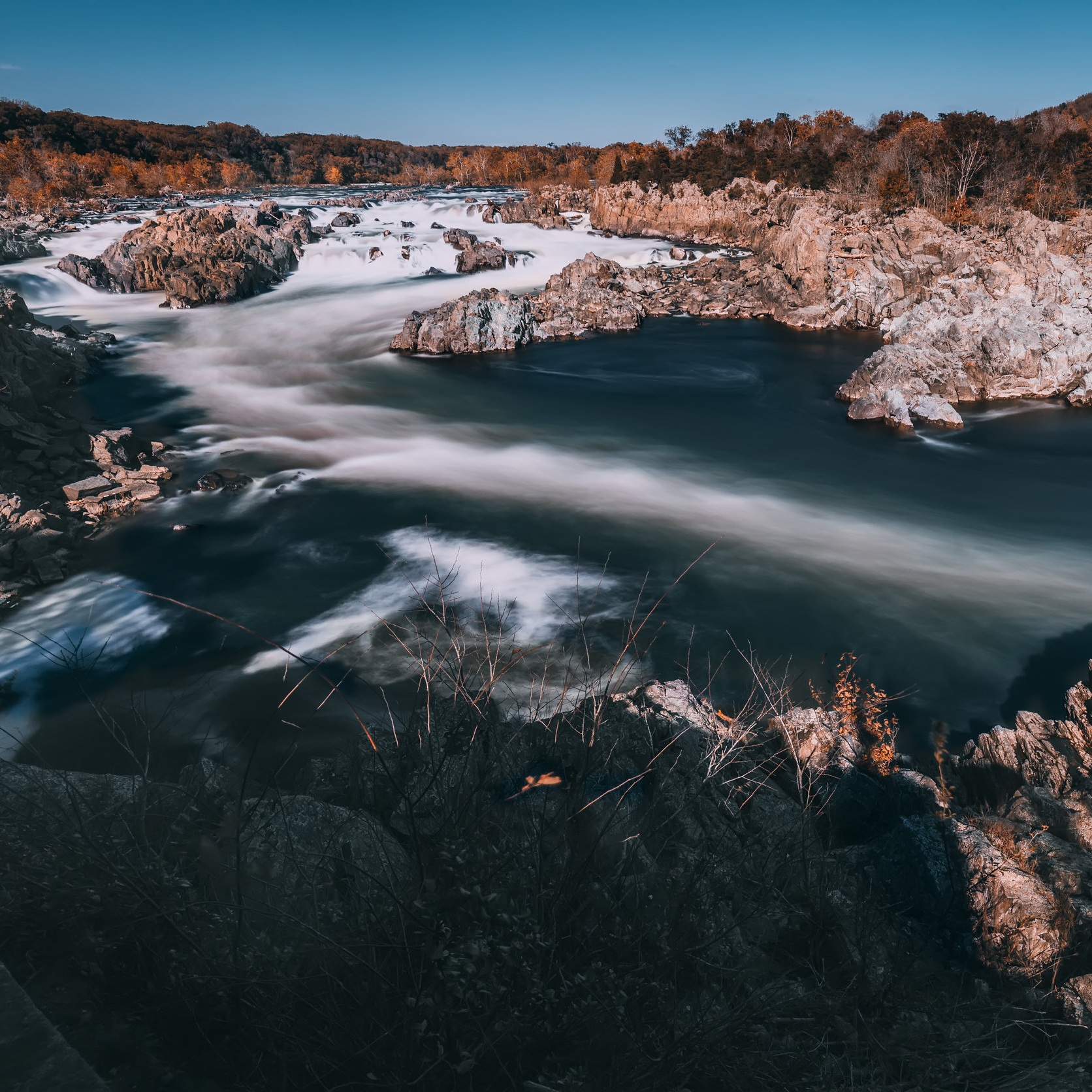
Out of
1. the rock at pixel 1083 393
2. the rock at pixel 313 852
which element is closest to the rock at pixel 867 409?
the rock at pixel 1083 393

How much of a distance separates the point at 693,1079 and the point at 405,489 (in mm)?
13484

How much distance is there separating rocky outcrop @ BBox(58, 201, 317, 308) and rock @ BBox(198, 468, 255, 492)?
64.5 ft

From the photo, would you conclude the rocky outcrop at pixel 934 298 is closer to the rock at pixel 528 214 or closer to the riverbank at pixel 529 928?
the rock at pixel 528 214

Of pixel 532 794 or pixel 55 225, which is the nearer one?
pixel 532 794

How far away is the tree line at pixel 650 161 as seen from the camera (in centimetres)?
3534

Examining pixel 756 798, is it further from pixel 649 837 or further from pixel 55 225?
pixel 55 225

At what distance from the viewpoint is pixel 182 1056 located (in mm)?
2713

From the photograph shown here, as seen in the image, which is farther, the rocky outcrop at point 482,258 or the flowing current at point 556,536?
the rocky outcrop at point 482,258

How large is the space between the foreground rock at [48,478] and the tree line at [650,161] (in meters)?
35.8

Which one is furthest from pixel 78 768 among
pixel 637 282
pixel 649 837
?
pixel 637 282

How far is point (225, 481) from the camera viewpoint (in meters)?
14.8

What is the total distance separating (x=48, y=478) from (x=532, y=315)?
1879cm

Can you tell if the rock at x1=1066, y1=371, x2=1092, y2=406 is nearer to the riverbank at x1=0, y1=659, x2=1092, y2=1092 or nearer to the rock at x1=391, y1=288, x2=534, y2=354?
the rock at x1=391, y1=288, x2=534, y2=354

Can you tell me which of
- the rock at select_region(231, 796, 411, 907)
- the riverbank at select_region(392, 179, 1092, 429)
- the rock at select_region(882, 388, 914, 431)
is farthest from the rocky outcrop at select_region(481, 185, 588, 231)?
the rock at select_region(231, 796, 411, 907)
